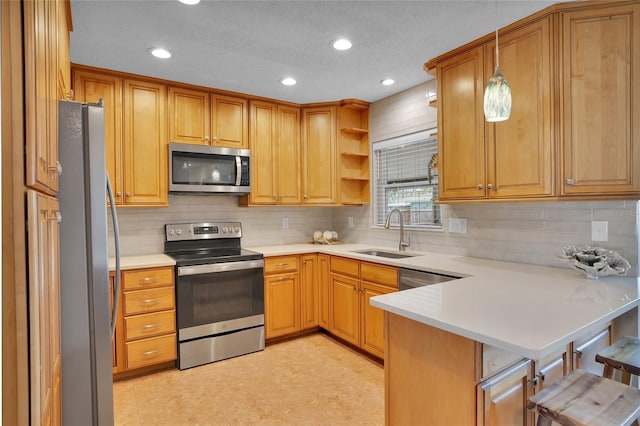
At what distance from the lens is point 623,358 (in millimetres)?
1472

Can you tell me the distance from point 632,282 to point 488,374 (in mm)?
1185

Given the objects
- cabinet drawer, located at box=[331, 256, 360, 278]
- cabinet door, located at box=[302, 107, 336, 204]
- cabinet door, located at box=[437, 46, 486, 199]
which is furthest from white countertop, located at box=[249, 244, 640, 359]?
cabinet door, located at box=[302, 107, 336, 204]

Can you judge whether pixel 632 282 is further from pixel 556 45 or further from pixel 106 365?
pixel 106 365

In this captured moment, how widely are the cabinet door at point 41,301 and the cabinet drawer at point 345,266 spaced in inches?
88.9

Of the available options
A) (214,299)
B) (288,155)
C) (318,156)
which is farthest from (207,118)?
(214,299)

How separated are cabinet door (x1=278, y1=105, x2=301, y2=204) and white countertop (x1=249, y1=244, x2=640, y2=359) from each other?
1966 mm

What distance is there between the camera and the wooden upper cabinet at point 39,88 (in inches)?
32.3

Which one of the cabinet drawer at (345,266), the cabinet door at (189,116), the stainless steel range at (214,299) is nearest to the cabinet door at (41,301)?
the stainless steel range at (214,299)

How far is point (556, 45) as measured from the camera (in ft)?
6.67

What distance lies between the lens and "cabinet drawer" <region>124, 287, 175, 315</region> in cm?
270

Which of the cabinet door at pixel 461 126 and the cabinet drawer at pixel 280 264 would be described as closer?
the cabinet door at pixel 461 126

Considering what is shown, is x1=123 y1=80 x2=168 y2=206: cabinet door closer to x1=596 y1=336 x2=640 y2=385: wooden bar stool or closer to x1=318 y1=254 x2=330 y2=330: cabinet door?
x1=318 y1=254 x2=330 y2=330: cabinet door

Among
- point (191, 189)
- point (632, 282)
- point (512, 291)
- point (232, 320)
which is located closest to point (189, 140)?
point (191, 189)

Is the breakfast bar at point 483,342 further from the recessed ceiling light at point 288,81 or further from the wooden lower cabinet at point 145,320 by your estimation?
the recessed ceiling light at point 288,81
